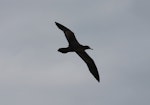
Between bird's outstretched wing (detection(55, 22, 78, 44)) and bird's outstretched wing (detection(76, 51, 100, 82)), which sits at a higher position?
bird's outstretched wing (detection(55, 22, 78, 44))

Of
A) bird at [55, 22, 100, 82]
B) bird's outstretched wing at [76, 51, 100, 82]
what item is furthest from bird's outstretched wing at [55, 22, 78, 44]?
bird's outstretched wing at [76, 51, 100, 82]

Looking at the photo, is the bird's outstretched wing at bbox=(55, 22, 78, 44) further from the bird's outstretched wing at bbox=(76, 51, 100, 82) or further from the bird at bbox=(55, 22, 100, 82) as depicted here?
the bird's outstretched wing at bbox=(76, 51, 100, 82)

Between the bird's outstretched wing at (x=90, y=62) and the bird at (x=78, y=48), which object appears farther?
the bird's outstretched wing at (x=90, y=62)

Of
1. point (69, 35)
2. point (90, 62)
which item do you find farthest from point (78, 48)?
point (90, 62)

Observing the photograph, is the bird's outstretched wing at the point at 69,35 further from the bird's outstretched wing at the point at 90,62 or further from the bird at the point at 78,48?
the bird's outstretched wing at the point at 90,62

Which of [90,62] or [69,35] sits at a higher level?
[69,35]

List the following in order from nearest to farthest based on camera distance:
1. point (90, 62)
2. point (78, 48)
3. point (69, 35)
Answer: point (78, 48), point (69, 35), point (90, 62)

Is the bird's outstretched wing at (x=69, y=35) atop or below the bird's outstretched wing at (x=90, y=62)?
atop

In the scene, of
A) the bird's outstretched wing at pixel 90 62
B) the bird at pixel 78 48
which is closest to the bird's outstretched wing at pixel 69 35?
the bird at pixel 78 48

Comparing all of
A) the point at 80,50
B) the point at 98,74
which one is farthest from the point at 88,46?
the point at 98,74

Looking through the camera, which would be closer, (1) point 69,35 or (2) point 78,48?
(2) point 78,48

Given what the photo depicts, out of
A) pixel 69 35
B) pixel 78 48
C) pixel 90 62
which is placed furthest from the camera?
pixel 90 62

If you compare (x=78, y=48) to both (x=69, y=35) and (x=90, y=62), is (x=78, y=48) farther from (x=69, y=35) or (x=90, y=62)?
(x=90, y=62)

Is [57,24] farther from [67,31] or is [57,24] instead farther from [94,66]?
[94,66]
